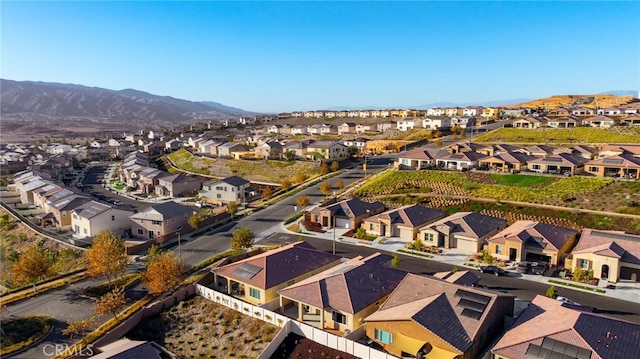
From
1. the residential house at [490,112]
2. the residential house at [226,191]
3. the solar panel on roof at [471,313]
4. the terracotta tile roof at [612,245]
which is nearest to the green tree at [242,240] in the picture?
the solar panel on roof at [471,313]

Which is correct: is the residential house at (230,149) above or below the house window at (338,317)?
above

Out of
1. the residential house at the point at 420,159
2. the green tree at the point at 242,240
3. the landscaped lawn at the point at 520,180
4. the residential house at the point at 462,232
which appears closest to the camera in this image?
the green tree at the point at 242,240

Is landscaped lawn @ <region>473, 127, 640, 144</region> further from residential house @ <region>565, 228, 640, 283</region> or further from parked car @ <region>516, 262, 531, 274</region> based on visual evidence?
parked car @ <region>516, 262, 531, 274</region>

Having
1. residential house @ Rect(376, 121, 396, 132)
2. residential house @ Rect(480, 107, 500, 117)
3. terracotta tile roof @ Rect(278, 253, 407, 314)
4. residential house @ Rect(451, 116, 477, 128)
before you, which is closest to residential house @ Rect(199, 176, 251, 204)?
terracotta tile roof @ Rect(278, 253, 407, 314)

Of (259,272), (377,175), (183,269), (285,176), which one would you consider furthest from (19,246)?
(377,175)

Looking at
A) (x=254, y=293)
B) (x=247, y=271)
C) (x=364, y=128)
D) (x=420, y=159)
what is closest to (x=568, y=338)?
(x=254, y=293)

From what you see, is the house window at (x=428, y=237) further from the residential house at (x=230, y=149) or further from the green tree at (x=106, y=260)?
the residential house at (x=230, y=149)
